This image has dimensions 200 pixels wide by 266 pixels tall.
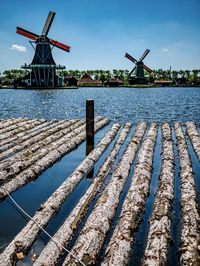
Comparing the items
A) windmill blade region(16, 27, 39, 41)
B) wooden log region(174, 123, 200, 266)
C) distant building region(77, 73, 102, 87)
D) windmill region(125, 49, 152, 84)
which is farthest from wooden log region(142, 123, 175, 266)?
distant building region(77, 73, 102, 87)

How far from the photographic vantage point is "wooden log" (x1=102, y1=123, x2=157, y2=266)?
14.6 ft

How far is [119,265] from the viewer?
425 cm

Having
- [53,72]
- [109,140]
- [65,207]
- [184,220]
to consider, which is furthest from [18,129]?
[53,72]

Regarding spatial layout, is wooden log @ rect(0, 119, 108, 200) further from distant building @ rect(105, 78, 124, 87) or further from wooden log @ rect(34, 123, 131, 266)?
distant building @ rect(105, 78, 124, 87)

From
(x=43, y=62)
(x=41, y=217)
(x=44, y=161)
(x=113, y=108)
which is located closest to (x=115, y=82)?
(x=43, y=62)

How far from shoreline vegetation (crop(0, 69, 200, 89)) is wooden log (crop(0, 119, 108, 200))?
112687mm

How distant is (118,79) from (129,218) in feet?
446

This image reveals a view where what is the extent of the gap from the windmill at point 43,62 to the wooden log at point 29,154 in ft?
238

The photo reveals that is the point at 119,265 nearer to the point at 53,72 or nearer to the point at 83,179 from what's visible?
the point at 83,179

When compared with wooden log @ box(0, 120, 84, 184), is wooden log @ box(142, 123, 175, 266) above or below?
below

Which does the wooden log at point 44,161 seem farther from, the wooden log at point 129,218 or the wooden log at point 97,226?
the wooden log at point 129,218

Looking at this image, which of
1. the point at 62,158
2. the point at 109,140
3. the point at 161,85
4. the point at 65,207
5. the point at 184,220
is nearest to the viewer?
the point at 184,220

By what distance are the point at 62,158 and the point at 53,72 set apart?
278ft

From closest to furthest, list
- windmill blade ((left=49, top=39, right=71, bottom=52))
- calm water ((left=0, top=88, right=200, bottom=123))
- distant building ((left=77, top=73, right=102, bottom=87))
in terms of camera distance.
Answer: calm water ((left=0, top=88, right=200, bottom=123)) → windmill blade ((left=49, top=39, right=71, bottom=52)) → distant building ((left=77, top=73, right=102, bottom=87))
